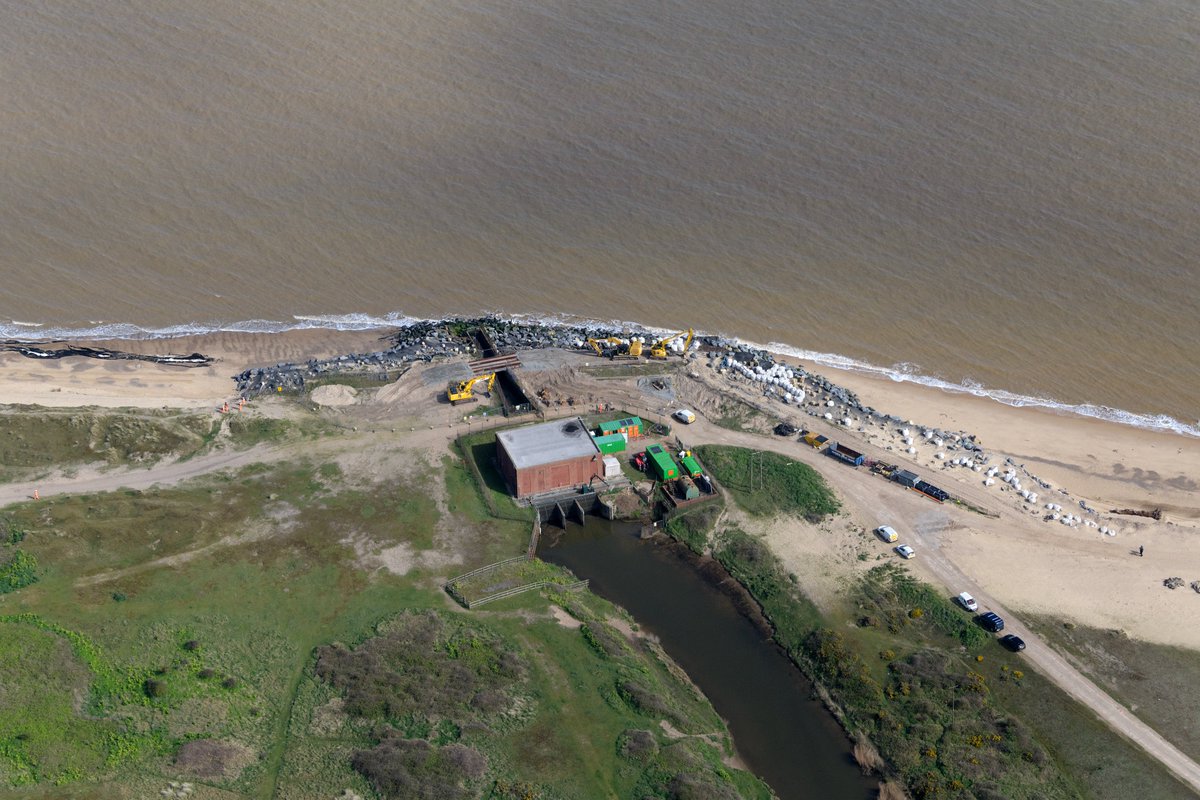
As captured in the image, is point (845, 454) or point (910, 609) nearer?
point (910, 609)

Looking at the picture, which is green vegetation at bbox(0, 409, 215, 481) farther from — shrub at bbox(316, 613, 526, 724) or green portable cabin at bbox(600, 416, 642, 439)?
green portable cabin at bbox(600, 416, 642, 439)

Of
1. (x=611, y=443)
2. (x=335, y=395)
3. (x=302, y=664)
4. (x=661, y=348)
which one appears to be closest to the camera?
(x=302, y=664)

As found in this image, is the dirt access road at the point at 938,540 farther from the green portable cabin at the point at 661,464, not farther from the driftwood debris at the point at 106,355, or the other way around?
the driftwood debris at the point at 106,355

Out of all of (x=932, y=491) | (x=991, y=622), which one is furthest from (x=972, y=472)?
(x=991, y=622)

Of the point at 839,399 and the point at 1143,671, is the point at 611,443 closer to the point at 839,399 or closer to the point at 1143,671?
the point at 839,399

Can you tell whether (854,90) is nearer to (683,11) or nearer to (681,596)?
(683,11)

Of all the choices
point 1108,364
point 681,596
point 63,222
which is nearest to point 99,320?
point 63,222

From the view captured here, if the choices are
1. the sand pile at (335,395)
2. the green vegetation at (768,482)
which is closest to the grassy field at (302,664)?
the sand pile at (335,395)

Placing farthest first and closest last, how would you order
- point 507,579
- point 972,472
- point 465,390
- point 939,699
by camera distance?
point 465,390 → point 972,472 → point 507,579 → point 939,699

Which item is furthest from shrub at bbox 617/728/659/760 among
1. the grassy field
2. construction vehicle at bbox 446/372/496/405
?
construction vehicle at bbox 446/372/496/405
